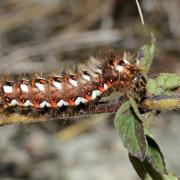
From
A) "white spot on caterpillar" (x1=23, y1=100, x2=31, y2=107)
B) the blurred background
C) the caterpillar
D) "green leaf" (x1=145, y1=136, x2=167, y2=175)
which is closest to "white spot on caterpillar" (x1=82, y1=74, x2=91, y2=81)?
the caterpillar

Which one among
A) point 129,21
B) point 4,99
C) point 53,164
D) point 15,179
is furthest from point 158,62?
point 4,99

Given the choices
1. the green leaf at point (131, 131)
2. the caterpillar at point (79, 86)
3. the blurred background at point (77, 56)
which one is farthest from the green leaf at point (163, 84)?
the blurred background at point (77, 56)

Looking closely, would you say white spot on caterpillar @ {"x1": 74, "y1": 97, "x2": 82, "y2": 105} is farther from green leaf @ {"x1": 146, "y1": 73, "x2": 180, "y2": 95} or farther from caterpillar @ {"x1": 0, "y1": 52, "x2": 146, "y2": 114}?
green leaf @ {"x1": 146, "y1": 73, "x2": 180, "y2": 95}

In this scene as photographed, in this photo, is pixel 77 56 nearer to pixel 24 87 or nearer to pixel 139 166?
pixel 24 87

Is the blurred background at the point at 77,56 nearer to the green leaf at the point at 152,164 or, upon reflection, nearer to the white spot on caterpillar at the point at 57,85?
the white spot on caterpillar at the point at 57,85

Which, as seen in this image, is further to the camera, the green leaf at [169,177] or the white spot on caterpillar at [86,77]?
the white spot on caterpillar at [86,77]
